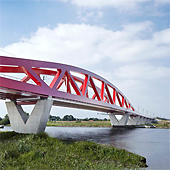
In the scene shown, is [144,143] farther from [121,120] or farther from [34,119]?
[121,120]

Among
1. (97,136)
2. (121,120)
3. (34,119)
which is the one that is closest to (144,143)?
(97,136)

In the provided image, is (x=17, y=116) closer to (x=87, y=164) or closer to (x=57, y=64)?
(x=57, y=64)

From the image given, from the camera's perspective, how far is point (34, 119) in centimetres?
2109

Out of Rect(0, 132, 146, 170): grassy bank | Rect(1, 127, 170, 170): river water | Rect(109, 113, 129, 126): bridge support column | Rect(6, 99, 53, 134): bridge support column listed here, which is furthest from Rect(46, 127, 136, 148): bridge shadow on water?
Rect(109, 113, 129, 126): bridge support column

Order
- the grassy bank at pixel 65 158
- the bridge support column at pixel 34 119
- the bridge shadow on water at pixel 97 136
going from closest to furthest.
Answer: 1. the grassy bank at pixel 65 158
2. the bridge support column at pixel 34 119
3. the bridge shadow on water at pixel 97 136

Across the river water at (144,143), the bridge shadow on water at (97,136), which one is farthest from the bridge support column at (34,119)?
the river water at (144,143)

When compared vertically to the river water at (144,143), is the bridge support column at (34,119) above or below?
above

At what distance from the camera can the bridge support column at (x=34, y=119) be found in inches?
825

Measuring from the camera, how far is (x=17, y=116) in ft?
74.0

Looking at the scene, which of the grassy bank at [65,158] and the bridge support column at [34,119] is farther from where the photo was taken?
the bridge support column at [34,119]

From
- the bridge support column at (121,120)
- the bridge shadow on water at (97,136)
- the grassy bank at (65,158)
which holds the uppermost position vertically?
the bridge support column at (121,120)

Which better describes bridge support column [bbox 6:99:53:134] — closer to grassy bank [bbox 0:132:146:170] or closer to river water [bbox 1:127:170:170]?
river water [bbox 1:127:170:170]

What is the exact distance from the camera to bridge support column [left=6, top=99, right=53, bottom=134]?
21.0 m

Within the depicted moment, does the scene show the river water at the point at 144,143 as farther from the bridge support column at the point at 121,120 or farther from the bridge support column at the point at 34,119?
the bridge support column at the point at 121,120
